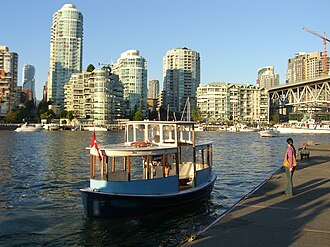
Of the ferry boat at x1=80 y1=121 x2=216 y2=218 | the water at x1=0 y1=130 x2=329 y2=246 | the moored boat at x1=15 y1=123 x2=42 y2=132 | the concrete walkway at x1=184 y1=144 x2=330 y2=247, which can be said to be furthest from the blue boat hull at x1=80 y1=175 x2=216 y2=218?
the moored boat at x1=15 y1=123 x2=42 y2=132

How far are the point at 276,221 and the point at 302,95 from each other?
6819 inches

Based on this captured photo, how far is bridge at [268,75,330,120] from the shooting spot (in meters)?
160

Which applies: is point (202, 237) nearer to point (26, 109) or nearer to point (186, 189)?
point (186, 189)

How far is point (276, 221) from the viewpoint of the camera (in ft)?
32.7

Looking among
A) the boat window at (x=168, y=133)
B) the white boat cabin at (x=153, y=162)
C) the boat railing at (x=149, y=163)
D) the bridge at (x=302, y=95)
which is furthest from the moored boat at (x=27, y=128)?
the boat window at (x=168, y=133)

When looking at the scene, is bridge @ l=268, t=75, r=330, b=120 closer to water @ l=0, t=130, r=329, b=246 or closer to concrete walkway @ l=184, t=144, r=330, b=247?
water @ l=0, t=130, r=329, b=246

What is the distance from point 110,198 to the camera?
42.1ft

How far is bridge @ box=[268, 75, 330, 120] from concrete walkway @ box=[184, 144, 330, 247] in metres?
154

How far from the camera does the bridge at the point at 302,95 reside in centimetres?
16023

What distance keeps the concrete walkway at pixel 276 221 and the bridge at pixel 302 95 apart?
154 metres

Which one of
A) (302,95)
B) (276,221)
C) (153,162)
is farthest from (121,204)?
(302,95)

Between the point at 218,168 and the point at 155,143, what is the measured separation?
16.1m

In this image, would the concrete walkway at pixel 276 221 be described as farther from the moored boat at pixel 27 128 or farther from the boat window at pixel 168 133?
the moored boat at pixel 27 128

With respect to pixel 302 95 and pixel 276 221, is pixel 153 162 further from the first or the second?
pixel 302 95
